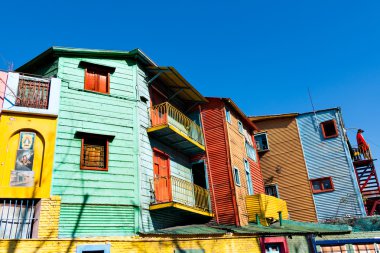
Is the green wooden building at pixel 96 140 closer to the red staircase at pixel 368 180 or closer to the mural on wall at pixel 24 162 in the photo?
the mural on wall at pixel 24 162

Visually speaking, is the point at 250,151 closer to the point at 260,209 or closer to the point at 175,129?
the point at 260,209

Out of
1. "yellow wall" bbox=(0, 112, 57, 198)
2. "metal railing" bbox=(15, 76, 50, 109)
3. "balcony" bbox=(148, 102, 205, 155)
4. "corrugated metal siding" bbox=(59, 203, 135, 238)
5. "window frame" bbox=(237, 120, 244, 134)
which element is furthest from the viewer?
"window frame" bbox=(237, 120, 244, 134)

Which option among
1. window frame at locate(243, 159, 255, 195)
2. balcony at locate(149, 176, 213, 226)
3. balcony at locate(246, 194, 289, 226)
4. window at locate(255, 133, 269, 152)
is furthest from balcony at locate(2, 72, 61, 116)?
window at locate(255, 133, 269, 152)

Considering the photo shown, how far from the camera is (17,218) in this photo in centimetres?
1120

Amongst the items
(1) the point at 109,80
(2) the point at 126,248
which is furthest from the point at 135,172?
(1) the point at 109,80

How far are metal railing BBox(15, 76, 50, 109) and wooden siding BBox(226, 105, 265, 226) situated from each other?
400 inches

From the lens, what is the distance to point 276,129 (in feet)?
91.9

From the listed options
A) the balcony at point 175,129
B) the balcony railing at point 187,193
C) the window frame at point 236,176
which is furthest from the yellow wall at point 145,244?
the balcony at point 175,129

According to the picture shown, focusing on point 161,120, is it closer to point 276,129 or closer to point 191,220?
point 191,220

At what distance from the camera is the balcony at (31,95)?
41.1ft

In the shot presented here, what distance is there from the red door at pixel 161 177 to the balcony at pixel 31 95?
5092 millimetres

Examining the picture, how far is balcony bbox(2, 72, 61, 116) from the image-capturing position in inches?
493

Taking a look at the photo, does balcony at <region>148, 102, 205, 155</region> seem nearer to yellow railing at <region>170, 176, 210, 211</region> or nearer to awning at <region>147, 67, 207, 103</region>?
awning at <region>147, 67, 207, 103</region>

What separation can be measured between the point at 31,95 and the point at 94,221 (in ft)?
17.7
